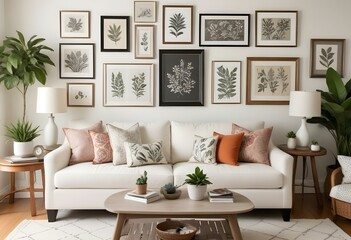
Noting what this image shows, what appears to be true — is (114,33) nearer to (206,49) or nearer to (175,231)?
(206,49)

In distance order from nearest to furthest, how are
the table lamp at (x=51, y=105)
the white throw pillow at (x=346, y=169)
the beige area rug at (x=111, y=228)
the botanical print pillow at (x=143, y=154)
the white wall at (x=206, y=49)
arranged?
1. the beige area rug at (x=111, y=228)
2. the white throw pillow at (x=346, y=169)
3. the botanical print pillow at (x=143, y=154)
4. the table lamp at (x=51, y=105)
5. the white wall at (x=206, y=49)

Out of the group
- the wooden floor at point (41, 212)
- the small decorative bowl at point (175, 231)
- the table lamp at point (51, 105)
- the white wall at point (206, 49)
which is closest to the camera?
the small decorative bowl at point (175, 231)

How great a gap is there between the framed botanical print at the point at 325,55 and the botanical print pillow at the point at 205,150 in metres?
1.65

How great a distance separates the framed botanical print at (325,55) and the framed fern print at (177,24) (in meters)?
1.52

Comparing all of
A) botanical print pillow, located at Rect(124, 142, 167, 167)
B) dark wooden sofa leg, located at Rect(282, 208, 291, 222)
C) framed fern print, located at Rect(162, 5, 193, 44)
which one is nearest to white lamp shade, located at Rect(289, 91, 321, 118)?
dark wooden sofa leg, located at Rect(282, 208, 291, 222)

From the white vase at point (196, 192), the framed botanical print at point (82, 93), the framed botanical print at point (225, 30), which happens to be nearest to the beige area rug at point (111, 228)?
the white vase at point (196, 192)

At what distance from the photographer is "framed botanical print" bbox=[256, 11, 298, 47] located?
188 inches

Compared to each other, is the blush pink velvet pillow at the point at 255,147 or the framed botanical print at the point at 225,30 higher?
the framed botanical print at the point at 225,30

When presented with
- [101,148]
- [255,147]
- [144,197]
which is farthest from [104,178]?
[255,147]

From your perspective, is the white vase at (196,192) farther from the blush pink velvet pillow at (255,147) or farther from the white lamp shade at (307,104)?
the white lamp shade at (307,104)

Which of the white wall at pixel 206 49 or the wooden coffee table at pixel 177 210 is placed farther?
the white wall at pixel 206 49

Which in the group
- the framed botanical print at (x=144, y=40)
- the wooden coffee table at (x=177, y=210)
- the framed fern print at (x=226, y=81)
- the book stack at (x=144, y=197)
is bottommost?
the wooden coffee table at (x=177, y=210)

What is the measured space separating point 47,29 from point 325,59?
339cm

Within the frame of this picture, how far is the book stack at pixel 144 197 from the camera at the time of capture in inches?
122
